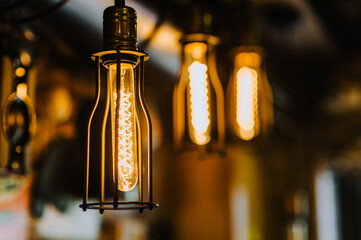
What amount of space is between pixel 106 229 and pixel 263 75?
3.51 feet

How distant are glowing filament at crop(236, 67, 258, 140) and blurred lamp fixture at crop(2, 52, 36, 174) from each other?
1024 millimetres

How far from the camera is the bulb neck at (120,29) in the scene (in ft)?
4.47

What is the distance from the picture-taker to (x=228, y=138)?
3.93m

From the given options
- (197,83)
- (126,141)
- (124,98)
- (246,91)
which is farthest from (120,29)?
(246,91)

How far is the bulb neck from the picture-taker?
1363 mm

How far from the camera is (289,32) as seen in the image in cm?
438

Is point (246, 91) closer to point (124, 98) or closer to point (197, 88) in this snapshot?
point (197, 88)

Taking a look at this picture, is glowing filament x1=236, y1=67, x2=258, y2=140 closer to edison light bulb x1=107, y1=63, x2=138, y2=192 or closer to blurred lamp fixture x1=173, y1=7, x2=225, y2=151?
blurred lamp fixture x1=173, y1=7, x2=225, y2=151

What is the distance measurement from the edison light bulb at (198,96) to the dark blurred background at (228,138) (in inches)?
3.4

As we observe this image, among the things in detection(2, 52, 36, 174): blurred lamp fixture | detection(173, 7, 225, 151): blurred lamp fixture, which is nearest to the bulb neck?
detection(2, 52, 36, 174): blurred lamp fixture

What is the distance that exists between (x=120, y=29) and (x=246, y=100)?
144 centimetres

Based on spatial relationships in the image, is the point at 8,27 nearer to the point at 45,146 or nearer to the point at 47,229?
the point at 45,146

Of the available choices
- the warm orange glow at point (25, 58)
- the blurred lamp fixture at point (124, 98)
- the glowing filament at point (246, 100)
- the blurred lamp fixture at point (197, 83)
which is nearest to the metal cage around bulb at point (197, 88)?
the blurred lamp fixture at point (197, 83)

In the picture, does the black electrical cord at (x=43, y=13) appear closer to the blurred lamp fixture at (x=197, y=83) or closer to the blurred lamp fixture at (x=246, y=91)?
the blurred lamp fixture at (x=197, y=83)
